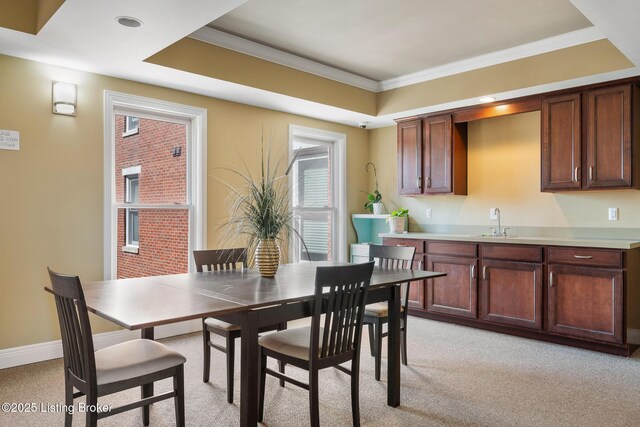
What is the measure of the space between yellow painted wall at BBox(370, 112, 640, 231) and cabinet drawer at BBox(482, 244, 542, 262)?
0.62 metres

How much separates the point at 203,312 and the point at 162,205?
2.65m

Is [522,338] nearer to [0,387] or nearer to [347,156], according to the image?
[347,156]

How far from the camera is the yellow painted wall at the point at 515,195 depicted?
4230 mm

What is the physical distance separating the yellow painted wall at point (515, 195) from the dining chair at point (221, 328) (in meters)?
2.89

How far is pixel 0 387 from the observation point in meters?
2.94

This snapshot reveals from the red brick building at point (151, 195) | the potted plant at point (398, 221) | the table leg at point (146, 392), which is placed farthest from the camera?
the potted plant at point (398, 221)

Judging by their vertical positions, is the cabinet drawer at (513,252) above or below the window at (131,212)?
below

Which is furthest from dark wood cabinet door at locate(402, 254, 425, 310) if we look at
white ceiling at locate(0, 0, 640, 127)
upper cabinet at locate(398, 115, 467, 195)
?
white ceiling at locate(0, 0, 640, 127)

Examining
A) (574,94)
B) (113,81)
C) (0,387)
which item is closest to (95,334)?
(0,387)

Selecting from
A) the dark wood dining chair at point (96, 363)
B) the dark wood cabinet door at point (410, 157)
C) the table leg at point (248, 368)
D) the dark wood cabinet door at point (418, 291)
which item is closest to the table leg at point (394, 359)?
the table leg at point (248, 368)

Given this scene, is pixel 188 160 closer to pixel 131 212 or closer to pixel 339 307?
pixel 131 212

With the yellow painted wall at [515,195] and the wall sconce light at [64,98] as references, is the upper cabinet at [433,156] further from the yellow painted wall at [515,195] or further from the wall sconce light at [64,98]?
the wall sconce light at [64,98]

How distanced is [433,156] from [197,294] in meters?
3.59

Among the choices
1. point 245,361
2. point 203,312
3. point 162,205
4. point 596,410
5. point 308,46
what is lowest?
point 596,410
